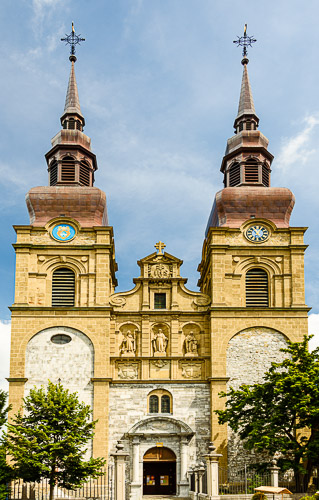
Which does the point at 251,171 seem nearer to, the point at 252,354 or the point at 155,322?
the point at 155,322

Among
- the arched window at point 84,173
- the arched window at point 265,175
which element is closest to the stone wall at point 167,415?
the arched window at point 84,173

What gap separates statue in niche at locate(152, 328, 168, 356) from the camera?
42.3 m

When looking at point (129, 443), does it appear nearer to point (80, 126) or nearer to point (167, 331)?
point (167, 331)

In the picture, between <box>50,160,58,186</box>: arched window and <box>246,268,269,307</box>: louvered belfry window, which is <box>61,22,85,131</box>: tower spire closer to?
<box>50,160,58,186</box>: arched window

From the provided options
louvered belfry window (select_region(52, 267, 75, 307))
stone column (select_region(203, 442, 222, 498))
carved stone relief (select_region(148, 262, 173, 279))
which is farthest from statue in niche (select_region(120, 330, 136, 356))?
stone column (select_region(203, 442, 222, 498))

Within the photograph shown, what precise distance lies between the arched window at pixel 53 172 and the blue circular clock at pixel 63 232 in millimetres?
3953

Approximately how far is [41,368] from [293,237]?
1611 cm

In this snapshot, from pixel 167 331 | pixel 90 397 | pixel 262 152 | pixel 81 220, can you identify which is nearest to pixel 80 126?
pixel 81 220

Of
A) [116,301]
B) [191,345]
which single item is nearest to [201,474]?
[191,345]

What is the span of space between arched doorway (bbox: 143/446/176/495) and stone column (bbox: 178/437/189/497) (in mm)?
654

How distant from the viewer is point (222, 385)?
40.9m

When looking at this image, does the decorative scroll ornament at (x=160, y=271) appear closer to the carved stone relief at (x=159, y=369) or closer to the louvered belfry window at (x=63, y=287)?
the louvered belfry window at (x=63, y=287)

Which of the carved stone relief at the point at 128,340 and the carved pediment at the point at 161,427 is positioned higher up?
the carved stone relief at the point at 128,340

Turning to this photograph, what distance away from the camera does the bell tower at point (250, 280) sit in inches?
1636
